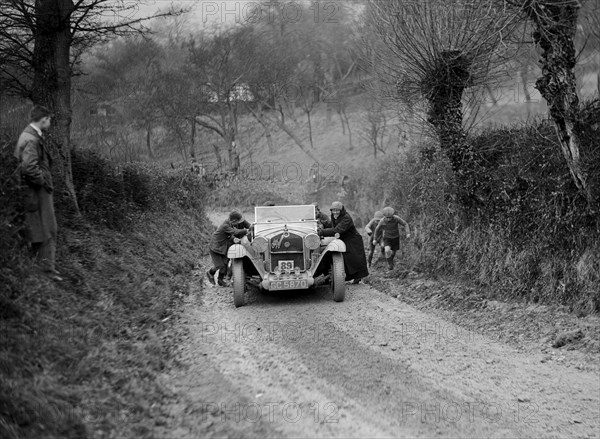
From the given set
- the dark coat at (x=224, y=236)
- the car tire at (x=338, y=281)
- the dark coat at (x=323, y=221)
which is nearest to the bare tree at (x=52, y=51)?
the dark coat at (x=224, y=236)

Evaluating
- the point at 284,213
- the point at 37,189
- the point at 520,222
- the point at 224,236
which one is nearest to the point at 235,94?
the point at 284,213

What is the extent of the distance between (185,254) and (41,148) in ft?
22.4

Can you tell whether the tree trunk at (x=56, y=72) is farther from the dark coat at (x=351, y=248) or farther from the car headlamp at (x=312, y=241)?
the dark coat at (x=351, y=248)

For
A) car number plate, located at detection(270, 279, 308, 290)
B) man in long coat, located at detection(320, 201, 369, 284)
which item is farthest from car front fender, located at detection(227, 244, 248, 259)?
man in long coat, located at detection(320, 201, 369, 284)

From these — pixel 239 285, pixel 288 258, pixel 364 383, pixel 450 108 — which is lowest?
pixel 364 383

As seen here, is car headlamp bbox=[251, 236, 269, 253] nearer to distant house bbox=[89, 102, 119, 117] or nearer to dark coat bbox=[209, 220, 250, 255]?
dark coat bbox=[209, 220, 250, 255]

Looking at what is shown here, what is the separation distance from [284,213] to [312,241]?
1.93m

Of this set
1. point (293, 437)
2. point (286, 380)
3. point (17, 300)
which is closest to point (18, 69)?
point (17, 300)

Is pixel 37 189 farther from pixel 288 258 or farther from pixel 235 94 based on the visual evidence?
pixel 235 94

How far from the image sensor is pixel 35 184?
6.58m

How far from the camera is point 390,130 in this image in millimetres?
35656

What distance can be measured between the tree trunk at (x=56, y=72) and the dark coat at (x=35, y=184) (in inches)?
111

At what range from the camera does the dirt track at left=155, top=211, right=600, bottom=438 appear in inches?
188

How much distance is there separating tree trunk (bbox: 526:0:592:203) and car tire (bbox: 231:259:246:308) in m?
5.36
